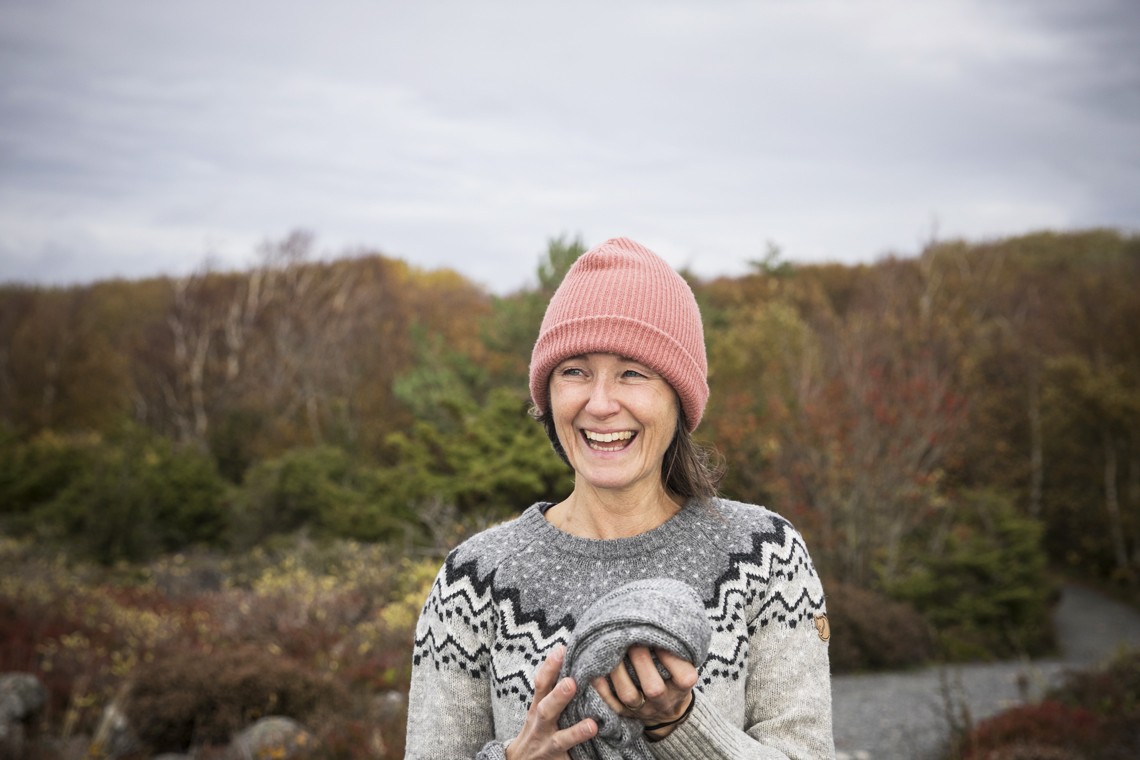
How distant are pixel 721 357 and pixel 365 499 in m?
6.38

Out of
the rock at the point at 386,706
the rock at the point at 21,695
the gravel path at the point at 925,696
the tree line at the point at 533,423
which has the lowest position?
the gravel path at the point at 925,696

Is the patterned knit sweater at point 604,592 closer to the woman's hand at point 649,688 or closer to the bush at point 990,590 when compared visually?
the woman's hand at point 649,688

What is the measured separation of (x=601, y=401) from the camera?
1556 mm

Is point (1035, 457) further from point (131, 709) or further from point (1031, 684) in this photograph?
point (131, 709)

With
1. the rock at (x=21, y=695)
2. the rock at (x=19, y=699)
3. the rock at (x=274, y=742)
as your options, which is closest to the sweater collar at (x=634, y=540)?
the rock at (x=274, y=742)

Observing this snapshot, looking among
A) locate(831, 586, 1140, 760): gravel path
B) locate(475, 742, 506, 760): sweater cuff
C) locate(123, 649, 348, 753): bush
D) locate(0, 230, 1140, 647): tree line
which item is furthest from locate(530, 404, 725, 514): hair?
locate(123, 649, 348, 753): bush

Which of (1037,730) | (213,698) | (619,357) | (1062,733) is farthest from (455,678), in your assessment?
(1062,733)

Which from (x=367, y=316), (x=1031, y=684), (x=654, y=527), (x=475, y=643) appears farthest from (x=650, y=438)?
(x=367, y=316)

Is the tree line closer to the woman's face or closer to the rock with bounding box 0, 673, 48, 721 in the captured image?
the woman's face

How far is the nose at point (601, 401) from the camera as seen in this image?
5.09 ft

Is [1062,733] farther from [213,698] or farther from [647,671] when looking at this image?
[213,698]

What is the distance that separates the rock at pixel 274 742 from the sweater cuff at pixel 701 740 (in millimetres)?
4068

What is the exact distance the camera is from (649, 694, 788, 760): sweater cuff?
1.27 metres

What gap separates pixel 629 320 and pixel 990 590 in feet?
35.8
